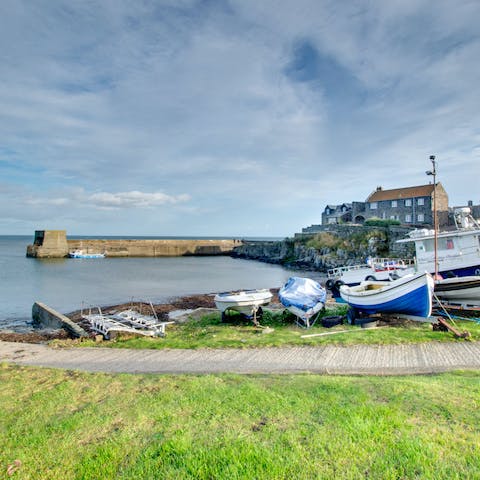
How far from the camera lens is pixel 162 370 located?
9.71 m

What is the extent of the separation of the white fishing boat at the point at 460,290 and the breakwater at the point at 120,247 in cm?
8111

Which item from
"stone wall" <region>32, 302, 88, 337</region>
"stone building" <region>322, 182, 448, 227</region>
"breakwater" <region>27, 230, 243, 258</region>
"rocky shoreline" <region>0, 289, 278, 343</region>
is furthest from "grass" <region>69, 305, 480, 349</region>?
"breakwater" <region>27, 230, 243, 258</region>

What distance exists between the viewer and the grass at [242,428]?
14.4ft

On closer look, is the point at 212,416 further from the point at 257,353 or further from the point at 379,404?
the point at 257,353

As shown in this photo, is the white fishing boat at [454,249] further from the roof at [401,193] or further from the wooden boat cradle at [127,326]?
the roof at [401,193]

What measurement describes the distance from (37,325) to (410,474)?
2349 centimetres

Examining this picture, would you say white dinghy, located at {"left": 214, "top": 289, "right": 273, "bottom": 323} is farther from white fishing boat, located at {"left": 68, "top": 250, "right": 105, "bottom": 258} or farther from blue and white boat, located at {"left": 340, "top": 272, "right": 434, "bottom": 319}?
white fishing boat, located at {"left": 68, "top": 250, "right": 105, "bottom": 258}

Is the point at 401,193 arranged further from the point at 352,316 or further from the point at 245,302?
the point at 245,302

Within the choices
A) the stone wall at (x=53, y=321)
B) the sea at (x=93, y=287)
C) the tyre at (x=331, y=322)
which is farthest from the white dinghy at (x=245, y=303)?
the sea at (x=93, y=287)

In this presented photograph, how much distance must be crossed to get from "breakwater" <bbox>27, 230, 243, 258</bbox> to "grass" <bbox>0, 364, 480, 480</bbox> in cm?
8299

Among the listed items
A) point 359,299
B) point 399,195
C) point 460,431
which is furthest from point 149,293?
point 399,195

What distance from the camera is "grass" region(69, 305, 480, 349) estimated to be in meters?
12.0

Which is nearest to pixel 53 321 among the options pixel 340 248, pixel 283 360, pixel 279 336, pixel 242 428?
pixel 279 336

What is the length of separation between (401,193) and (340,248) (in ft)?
64.3
